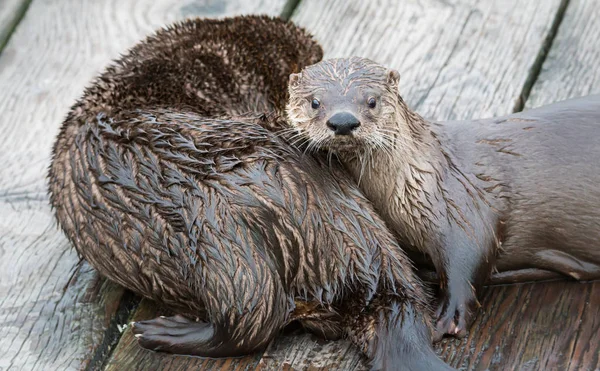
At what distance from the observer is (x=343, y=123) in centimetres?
254

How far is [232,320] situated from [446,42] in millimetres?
1795

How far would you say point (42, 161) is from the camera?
3.52m

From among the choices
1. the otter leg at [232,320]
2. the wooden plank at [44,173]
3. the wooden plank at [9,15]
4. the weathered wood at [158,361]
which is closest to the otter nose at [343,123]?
the otter leg at [232,320]

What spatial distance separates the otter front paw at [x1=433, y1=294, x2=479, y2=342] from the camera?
8.54 ft

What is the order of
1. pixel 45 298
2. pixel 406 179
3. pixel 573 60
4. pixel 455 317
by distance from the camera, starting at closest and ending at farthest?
pixel 455 317, pixel 406 179, pixel 45 298, pixel 573 60

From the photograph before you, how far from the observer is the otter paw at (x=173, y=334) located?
8.54 feet

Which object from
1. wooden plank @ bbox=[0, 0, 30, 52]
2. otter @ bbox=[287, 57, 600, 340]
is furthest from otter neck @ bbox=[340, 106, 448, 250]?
wooden plank @ bbox=[0, 0, 30, 52]

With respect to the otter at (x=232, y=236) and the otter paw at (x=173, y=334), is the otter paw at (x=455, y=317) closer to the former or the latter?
the otter at (x=232, y=236)

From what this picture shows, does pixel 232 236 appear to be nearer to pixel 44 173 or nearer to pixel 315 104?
pixel 315 104

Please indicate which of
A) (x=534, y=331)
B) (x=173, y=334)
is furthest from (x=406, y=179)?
(x=173, y=334)

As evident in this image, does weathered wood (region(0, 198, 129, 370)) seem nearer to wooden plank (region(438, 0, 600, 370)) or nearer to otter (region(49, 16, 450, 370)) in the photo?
otter (region(49, 16, 450, 370))

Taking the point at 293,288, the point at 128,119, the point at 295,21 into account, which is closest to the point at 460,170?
the point at 293,288

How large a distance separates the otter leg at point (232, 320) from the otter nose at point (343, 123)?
0.39m

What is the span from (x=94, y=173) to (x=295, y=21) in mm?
1591
